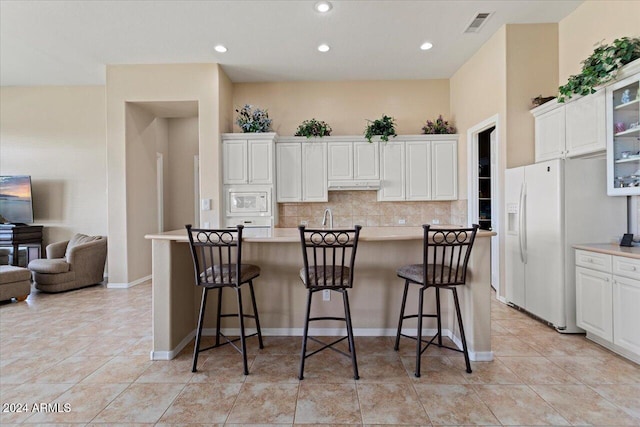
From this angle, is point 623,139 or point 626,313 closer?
point 626,313

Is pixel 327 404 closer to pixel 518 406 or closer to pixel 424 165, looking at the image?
pixel 518 406

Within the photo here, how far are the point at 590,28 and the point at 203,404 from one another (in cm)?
485

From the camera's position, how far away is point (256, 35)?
3854 millimetres

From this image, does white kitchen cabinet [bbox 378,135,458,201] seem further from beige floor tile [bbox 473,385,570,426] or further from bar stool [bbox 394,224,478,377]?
beige floor tile [bbox 473,385,570,426]

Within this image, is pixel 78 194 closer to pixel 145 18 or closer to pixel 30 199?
pixel 30 199

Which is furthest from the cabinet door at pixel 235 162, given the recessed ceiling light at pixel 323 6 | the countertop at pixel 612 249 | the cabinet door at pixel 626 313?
the cabinet door at pixel 626 313

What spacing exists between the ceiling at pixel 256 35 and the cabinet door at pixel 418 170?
3.88 feet

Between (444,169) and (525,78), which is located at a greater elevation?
(525,78)

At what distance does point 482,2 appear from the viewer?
327cm

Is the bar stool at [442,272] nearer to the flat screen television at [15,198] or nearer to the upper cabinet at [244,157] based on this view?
the upper cabinet at [244,157]

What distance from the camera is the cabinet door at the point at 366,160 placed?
5.00 meters

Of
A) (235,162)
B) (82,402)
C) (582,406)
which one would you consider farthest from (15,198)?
(582,406)

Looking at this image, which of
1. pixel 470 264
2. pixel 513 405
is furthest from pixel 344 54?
pixel 513 405

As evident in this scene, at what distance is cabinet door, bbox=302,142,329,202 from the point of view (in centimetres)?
499
